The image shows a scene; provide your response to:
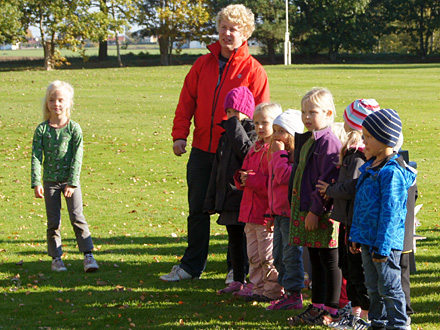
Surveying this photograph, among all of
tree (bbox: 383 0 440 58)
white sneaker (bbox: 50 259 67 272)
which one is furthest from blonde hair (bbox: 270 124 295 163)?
tree (bbox: 383 0 440 58)


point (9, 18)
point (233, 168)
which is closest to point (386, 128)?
point (233, 168)

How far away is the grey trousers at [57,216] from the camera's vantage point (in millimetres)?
6969

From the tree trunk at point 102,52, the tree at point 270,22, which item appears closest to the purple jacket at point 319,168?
the tree at point 270,22

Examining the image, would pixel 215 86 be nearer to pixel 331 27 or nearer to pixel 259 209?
pixel 259 209

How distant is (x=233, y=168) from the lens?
6.18 metres

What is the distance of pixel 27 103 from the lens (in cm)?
2725

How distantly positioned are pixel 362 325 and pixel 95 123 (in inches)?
704

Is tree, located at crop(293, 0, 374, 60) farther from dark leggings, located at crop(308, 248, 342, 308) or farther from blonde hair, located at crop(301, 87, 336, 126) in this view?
dark leggings, located at crop(308, 248, 342, 308)

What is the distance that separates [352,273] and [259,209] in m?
1.08

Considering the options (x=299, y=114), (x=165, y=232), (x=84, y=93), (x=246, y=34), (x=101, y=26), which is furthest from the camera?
(x=101, y=26)

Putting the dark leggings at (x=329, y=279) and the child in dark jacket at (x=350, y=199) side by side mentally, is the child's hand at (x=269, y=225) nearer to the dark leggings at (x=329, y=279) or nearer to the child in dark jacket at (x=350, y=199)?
the dark leggings at (x=329, y=279)

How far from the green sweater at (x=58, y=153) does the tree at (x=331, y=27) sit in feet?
197

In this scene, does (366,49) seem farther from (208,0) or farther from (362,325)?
(362,325)

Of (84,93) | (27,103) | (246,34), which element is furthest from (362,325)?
(84,93)
